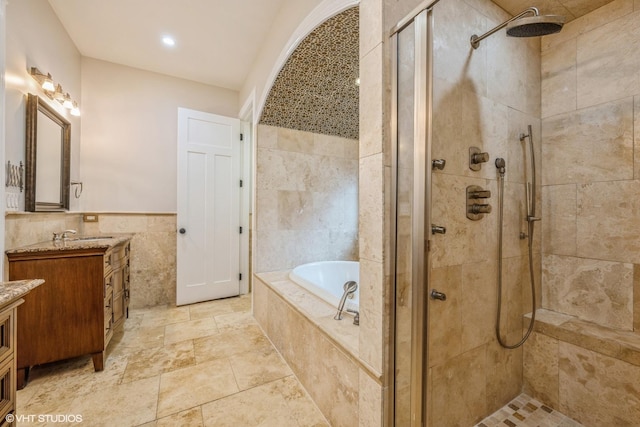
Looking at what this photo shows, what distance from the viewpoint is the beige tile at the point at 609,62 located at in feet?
4.65

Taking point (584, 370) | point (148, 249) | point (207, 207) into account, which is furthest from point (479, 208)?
point (148, 249)

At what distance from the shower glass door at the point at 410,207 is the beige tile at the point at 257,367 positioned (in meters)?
1.02

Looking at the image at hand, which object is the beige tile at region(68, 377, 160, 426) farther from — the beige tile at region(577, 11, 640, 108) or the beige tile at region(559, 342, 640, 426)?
the beige tile at region(577, 11, 640, 108)

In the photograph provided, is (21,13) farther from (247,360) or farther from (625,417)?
(625,417)

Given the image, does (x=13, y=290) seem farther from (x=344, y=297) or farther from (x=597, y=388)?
(x=597, y=388)

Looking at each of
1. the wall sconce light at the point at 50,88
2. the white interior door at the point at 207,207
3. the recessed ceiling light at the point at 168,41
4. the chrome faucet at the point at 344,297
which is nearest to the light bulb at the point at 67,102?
the wall sconce light at the point at 50,88

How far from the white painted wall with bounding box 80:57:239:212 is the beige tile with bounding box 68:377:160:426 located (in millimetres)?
2009

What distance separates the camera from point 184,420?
140 cm

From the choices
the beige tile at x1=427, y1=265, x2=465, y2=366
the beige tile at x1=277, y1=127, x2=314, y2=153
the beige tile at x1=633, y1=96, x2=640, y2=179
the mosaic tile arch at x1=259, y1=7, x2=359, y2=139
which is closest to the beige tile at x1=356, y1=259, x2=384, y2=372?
the beige tile at x1=427, y1=265, x2=465, y2=366

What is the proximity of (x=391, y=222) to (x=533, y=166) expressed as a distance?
4.31 ft

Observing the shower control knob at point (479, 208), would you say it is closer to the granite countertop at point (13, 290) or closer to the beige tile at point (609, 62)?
the beige tile at point (609, 62)

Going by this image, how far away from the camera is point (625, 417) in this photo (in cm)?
128

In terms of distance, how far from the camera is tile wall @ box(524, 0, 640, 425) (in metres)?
1.39

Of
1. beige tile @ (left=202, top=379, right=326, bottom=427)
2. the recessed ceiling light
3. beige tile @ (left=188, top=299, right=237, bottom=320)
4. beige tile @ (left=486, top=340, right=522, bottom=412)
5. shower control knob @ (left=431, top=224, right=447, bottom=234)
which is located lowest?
beige tile @ (left=202, top=379, right=326, bottom=427)
